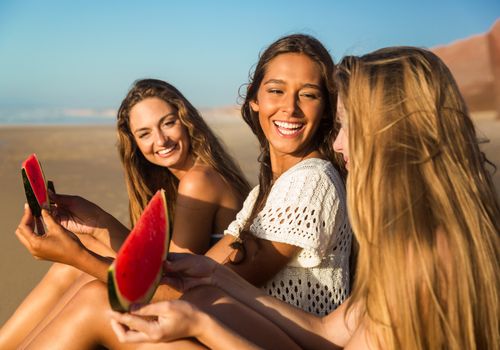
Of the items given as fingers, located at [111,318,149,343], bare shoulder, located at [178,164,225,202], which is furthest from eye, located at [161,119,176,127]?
fingers, located at [111,318,149,343]

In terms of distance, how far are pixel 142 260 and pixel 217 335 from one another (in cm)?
44

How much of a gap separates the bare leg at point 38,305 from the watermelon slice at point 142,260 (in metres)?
1.47

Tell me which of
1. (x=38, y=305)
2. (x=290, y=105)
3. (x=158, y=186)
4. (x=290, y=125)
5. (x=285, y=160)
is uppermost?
(x=290, y=105)

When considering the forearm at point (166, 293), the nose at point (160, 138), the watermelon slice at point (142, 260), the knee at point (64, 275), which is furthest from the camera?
the nose at point (160, 138)

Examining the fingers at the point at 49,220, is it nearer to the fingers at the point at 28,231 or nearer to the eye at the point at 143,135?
the fingers at the point at 28,231

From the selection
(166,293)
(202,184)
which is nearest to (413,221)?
(166,293)

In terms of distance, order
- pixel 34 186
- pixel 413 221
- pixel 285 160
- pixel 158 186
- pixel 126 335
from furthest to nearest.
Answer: pixel 158 186
pixel 285 160
pixel 34 186
pixel 126 335
pixel 413 221

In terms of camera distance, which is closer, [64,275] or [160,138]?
[64,275]

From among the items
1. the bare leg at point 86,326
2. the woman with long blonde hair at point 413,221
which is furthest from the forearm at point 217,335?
the bare leg at point 86,326

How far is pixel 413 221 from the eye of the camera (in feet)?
7.84

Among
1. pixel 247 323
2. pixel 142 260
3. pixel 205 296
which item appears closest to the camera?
pixel 142 260

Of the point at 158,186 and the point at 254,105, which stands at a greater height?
the point at 254,105

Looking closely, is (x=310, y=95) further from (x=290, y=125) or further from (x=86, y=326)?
(x=86, y=326)

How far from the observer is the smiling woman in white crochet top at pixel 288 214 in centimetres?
326
